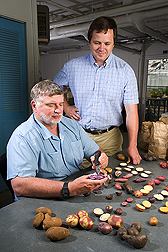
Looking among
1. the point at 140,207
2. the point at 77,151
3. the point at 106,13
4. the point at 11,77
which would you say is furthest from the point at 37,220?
the point at 106,13

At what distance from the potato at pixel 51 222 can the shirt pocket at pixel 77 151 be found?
645 mm

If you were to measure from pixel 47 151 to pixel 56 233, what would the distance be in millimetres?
609

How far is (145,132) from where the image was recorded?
6.81 ft

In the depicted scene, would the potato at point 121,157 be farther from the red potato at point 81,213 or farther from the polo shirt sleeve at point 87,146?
the red potato at point 81,213

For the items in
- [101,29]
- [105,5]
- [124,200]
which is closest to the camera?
[124,200]

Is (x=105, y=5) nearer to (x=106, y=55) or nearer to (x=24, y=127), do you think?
(x=106, y=55)

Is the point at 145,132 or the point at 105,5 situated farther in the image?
the point at 105,5

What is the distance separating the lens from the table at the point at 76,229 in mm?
831

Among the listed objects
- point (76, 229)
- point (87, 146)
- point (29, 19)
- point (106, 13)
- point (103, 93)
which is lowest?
point (76, 229)

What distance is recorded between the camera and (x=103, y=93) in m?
2.00

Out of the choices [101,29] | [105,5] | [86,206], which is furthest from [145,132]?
[105,5]

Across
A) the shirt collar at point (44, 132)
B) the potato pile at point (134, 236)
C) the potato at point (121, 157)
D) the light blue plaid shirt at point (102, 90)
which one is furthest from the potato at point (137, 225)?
the light blue plaid shirt at point (102, 90)

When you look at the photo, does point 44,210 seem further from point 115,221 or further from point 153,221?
point 153,221

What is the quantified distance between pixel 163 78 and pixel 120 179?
935cm
